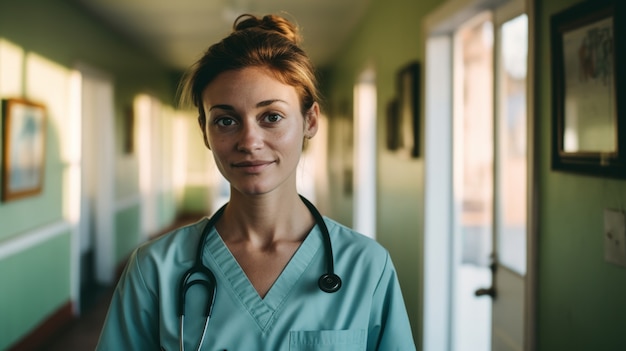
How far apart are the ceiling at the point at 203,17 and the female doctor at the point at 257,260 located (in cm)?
283

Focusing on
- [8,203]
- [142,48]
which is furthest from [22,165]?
[142,48]

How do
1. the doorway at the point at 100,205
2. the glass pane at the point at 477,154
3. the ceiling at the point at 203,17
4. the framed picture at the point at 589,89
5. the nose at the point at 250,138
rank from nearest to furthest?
the nose at the point at 250,138, the framed picture at the point at 589,89, the ceiling at the point at 203,17, the glass pane at the point at 477,154, the doorway at the point at 100,205

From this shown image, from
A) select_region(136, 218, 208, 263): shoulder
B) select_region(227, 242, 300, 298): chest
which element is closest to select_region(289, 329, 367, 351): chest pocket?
select_region(227, 242, 300, 298): chest

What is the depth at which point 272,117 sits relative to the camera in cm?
94

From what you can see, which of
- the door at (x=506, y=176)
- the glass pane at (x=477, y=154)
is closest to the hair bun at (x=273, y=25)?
the door at (x=506, y=176)

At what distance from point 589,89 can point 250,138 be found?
2.89 feet

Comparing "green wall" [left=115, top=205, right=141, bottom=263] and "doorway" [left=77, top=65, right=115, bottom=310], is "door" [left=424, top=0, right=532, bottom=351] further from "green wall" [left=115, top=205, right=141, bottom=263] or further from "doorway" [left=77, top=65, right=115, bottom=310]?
"green wall" [left=115, top=205, right=141, bottom=263]

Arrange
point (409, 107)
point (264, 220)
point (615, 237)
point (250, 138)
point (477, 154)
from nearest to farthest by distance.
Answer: point (250, 138) → point (264, 220) → point (615, 237) → point (409, 107) → point (477, 154)

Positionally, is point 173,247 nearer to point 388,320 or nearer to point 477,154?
point 388,320

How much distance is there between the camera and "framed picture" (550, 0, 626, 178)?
1.19m

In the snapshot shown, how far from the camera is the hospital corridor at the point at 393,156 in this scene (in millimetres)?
1293

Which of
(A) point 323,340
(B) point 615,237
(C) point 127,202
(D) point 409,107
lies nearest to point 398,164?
(D) point 409,107

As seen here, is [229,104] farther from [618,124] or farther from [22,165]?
[22,165]

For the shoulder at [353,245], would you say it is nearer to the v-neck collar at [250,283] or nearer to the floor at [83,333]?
the v-neck collar at [250,283]
